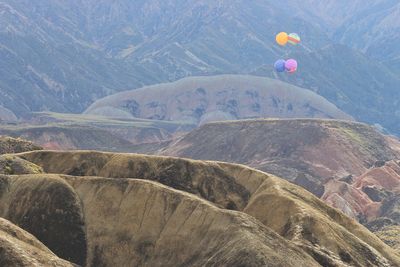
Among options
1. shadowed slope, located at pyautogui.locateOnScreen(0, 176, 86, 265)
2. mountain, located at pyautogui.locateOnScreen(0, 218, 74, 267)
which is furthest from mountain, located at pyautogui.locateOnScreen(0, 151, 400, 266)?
mountain, located at pyautogui.locateOnScreen(0, 218, 74, 267)

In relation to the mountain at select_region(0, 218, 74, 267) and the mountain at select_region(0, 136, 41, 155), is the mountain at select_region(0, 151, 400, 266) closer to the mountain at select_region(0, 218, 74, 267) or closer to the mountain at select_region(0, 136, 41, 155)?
the mountain at select_region(0, 218, 74, 267)

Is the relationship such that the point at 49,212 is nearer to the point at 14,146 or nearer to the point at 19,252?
the point at 19,252

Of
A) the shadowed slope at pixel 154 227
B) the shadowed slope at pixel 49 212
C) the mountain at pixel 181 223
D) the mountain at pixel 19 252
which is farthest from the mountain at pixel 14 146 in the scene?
the mountain at pixel 19 252

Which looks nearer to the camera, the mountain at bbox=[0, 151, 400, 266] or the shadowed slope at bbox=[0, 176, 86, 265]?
the mountain at bbox=[0, 151, 400, 266]

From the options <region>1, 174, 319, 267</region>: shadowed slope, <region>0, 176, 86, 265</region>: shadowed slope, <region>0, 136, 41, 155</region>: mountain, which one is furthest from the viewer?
<region>0, 136, 41, 155</region>: mountain

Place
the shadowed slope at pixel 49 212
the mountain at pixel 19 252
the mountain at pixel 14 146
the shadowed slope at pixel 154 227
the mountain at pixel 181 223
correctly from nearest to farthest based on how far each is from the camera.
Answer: the mountain at pixel 19 252 < the shadowed slope at pixel 154 227 < the mountain at pixel 181 223 < the shadowed slope at pixel 49 212 < the mountain at pixel 14 146

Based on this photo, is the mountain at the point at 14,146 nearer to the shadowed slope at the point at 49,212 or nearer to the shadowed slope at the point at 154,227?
the shadowed slope at the point at 154,227

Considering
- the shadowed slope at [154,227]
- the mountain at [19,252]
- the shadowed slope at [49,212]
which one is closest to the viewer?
the mountain at [19,252]

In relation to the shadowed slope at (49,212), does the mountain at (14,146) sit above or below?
below

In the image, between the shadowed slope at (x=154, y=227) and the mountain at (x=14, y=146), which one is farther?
the mountain at (x=14, y=146)

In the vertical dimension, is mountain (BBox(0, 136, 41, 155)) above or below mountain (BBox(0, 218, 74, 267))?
below

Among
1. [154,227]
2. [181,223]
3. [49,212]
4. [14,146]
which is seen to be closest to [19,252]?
[49,212]
